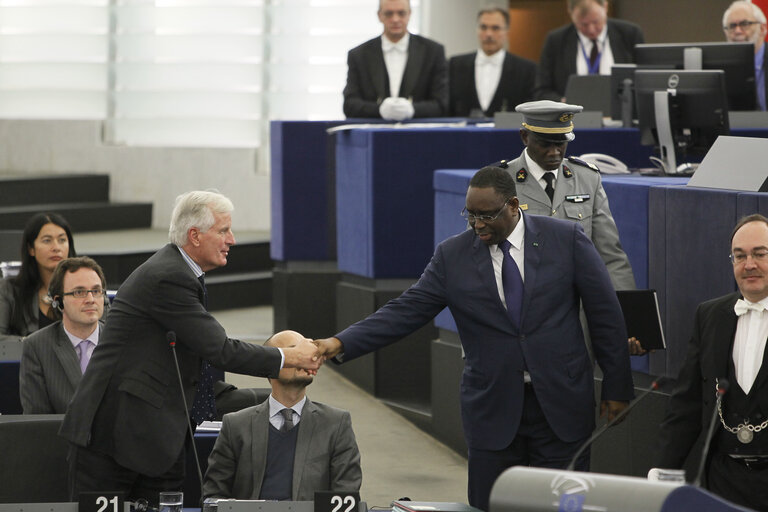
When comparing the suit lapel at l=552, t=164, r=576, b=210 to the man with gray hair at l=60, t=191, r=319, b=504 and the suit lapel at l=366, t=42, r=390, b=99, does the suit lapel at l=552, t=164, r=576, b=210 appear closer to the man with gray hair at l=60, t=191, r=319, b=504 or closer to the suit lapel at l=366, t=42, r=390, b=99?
the man with gray hair at l=60, t=191, r=319, b=504

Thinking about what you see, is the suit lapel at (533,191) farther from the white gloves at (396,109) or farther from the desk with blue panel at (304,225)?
the desk with blue panel at (304,225)

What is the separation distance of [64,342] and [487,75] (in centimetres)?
481

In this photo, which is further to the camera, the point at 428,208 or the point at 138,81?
the point at 138,81

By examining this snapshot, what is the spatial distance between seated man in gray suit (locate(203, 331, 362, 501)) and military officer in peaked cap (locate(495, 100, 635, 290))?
1083 millimetres

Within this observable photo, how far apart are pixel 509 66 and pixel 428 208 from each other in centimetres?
197

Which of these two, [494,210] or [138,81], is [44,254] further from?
[138,81]

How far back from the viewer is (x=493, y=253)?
4148 millimetres

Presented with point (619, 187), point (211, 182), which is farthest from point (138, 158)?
point (619, 187)

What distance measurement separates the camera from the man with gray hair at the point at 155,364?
13.3 ft

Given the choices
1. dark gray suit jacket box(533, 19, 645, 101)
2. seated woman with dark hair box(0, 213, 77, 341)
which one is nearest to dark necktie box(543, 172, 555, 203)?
seated woman with dark hair box(0, 213, 77, 341)

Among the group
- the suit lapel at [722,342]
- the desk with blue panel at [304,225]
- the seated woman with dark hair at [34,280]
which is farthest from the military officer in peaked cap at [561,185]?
the desk with blue panel at [304,225]

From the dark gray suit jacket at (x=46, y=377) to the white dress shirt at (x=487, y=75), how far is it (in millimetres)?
4800

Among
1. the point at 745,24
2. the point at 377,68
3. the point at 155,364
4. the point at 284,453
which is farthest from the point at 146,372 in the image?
the point at 745,24

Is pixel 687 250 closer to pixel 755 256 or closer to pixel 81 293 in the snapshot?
pixel 755 256
